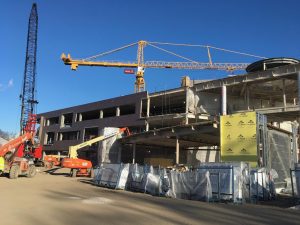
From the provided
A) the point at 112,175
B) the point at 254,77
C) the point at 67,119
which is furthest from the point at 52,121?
the point at 112,175

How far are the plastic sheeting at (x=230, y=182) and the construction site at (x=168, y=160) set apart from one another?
53 mm

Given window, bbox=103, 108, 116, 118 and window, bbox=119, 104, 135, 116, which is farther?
window, bbox=103, 108, 116, 118

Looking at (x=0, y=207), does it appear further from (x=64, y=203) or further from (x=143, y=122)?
(x=143, y=122)

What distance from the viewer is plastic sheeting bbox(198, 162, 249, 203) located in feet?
62.3

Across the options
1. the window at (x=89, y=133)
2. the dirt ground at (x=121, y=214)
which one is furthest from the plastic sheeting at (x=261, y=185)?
the window at (x=89, y=133)

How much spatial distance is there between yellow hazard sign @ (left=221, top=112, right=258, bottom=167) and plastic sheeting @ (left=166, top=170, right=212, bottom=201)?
9159mm

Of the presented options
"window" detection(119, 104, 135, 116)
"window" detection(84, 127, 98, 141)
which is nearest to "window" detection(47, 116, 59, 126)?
"window" detection(84, 127, 98, 141)

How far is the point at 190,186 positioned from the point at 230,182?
2493 millimetres

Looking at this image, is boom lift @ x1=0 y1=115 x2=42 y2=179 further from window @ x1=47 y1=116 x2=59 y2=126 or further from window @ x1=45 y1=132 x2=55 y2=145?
window @ x1=47 y1=116 x2=59 y2=126

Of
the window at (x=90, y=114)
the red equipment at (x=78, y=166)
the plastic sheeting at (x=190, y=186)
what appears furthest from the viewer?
the window at (x=90, y=114)

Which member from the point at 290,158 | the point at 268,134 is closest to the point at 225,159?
the point at 268,134

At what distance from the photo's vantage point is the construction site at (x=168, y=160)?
14.8 meters

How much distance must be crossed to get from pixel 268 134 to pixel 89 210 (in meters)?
19.4

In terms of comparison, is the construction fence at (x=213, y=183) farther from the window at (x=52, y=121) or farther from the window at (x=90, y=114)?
the window at (x=52, y=121)
